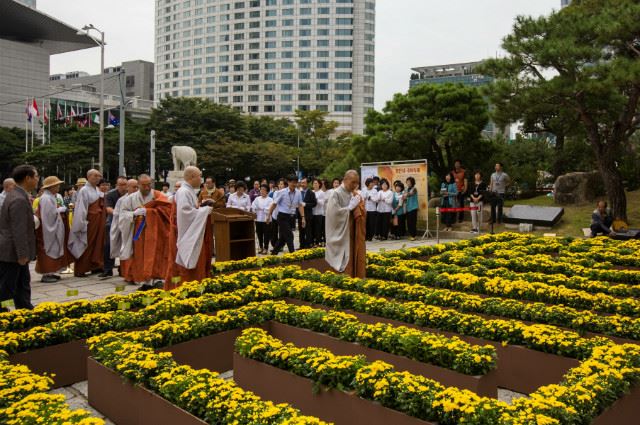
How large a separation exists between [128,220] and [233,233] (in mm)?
1851

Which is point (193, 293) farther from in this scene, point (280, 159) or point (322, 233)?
point (280, 159)

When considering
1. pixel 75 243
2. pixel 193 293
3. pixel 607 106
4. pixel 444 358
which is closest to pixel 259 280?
pixel 193 293

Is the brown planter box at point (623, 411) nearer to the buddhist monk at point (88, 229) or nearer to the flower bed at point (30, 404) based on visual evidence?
the flower bed at point (30, 404)

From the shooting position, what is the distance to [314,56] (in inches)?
3900

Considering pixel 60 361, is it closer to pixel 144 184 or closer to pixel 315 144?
pixel 144 184

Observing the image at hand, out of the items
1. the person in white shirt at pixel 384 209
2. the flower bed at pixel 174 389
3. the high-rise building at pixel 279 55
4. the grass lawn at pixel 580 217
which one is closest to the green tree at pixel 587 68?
the grass lawn at pixel 580 217

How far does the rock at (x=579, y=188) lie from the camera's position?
67.8 feet

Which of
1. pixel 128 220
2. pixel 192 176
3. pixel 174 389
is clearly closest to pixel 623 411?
pixel 174 389

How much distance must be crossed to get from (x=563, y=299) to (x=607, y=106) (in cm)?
1328

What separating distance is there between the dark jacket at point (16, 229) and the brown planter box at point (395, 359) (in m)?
3.22

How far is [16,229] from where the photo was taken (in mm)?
6723

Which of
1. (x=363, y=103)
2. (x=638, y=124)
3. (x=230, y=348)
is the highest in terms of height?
(x=363, y=103)

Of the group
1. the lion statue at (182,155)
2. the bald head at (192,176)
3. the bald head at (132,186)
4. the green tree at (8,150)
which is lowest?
the bald head at (132,186)

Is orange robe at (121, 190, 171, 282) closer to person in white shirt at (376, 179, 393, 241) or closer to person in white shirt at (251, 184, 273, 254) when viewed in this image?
person in white shirt at (251, 184, 273, 254)
